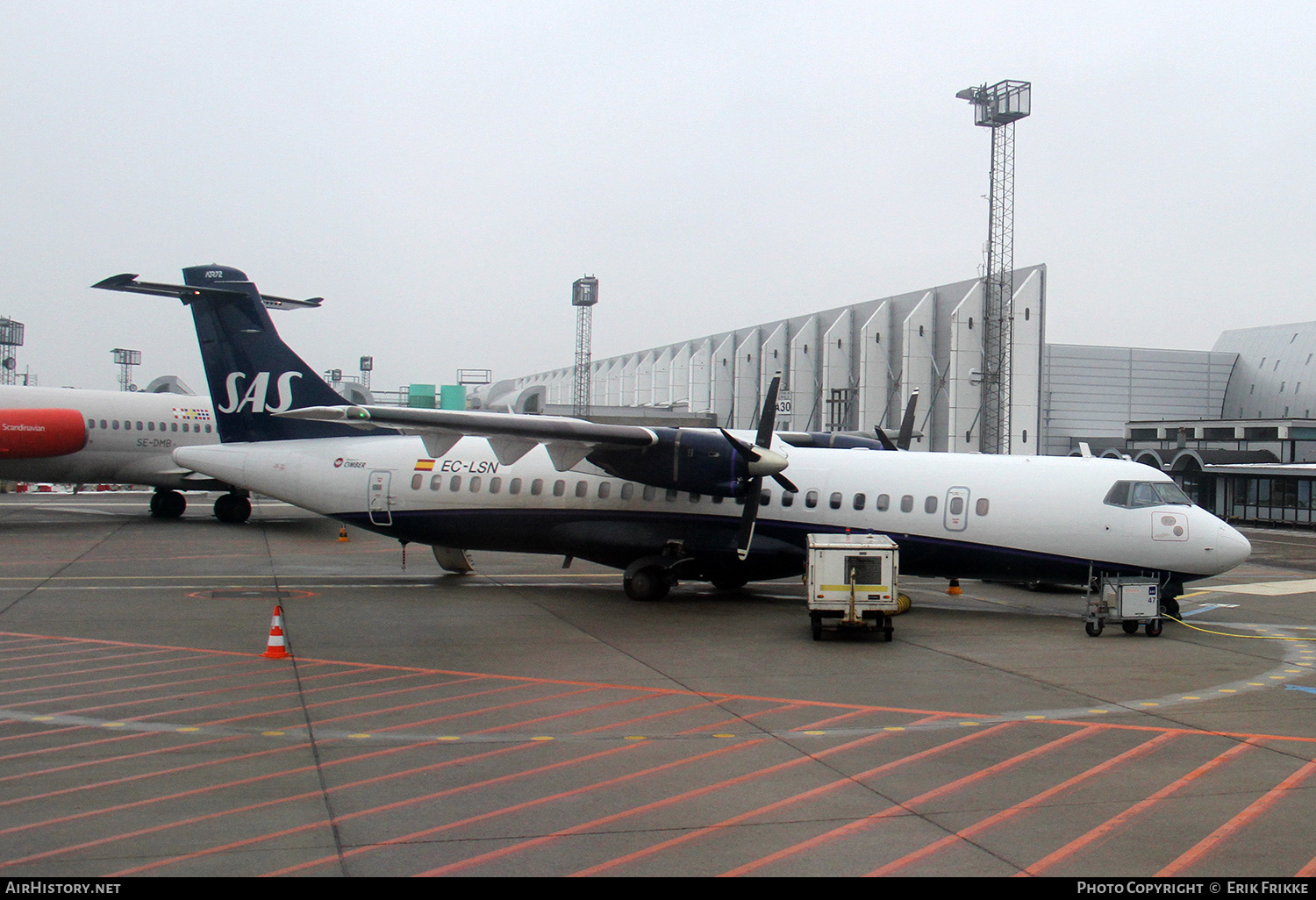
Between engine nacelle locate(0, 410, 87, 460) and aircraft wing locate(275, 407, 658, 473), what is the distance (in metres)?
18.6

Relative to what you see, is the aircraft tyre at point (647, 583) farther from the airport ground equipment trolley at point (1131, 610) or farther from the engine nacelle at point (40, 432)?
the engine nacelle at point (40, 432)

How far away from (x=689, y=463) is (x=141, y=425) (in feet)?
76.5

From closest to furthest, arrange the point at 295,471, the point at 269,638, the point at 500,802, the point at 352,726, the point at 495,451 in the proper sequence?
1. the point at 500,802
2. the point at 352,726
3. the point at 269,638
4. the point at 495,451
5. the point at 295,471

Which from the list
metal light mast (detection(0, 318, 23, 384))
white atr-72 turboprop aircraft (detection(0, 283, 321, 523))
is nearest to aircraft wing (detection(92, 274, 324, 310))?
white atr-72 turboprop aircraft (detection(0, 283, 321, 523))

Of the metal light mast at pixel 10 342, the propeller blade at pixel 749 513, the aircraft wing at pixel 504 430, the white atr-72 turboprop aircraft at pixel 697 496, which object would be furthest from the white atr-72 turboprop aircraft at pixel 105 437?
the metal light mast at pixel 10 342

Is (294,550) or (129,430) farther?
(129,430)

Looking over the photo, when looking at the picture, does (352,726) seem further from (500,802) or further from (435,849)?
(435,849)

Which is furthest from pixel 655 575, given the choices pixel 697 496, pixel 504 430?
pixel 504 430

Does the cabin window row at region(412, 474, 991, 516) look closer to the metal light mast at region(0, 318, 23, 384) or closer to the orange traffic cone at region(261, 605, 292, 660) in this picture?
the orange traffic cone at region(261, 605, 292, 660)

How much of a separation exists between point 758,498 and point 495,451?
4.88m

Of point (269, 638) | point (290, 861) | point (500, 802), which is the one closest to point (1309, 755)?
point (500, 802)

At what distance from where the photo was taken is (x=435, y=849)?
693 cm

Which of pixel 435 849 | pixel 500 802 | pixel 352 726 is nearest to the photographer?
pixel 435 849

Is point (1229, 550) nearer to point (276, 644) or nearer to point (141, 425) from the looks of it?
point (276, 644)
